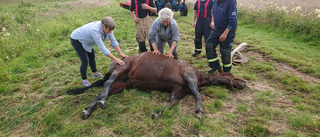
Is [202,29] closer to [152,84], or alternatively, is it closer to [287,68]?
[287,68]

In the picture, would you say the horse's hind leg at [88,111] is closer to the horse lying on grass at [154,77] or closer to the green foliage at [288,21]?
the horse lying on grass at [154,77]

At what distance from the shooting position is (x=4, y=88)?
11.5 feet

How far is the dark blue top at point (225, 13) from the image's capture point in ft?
11.2

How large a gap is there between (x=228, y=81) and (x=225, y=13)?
1439 mm

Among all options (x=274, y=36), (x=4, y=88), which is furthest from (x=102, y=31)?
(x=274, y=36)

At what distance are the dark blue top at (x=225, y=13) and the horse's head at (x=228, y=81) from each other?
1.04 meters

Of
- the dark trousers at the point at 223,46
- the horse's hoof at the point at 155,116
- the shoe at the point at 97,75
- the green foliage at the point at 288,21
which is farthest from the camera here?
the green foliage at the point at 288,21

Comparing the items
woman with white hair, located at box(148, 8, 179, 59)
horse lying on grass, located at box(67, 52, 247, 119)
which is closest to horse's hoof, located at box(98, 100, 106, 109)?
horse lying on grass, located at box(67, 52, 247, 119)

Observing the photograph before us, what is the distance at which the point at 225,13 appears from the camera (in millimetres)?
3551

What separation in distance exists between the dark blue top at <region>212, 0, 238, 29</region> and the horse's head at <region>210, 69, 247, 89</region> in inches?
40.8

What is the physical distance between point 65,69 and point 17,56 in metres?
2.03

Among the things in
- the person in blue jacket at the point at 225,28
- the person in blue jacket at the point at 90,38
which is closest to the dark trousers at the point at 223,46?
the person in blue jacket at the point at 225,28

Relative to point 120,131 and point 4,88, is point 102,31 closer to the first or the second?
point 120,131

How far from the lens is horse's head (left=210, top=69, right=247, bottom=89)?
11.0 feet
